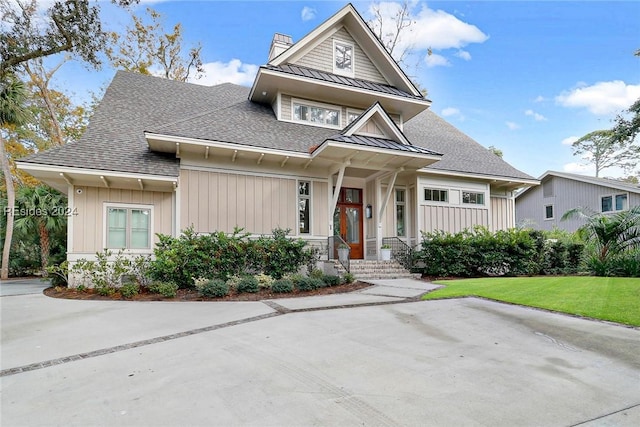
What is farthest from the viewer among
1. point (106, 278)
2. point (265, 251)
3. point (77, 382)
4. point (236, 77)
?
point (236, 77)

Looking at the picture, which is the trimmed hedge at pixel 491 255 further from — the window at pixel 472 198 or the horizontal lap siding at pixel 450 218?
the window at pixel 472 198

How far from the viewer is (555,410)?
Answer: 2.72m

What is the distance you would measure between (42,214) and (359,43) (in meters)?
14.5

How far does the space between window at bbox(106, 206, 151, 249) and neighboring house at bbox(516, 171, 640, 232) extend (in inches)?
845

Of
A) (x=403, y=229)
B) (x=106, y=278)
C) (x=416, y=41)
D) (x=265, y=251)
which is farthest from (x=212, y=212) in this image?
(x=416, y=41)

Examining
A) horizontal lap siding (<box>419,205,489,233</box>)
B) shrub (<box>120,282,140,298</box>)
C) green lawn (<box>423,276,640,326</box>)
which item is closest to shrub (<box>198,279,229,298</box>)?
shrub (<box>120,282,140,298</box>)

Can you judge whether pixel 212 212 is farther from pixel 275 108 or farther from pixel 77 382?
pixel 77 382

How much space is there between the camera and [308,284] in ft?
29.2

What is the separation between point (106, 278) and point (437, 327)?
8.29 metres

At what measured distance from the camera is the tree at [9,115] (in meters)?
14.1

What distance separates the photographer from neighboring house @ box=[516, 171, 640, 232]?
67.4 ft

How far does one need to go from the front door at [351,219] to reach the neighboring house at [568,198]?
14.0 meters

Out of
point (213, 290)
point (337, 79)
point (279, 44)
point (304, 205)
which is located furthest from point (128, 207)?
point (279, 44)

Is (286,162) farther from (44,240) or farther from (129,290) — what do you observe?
(44,240)
